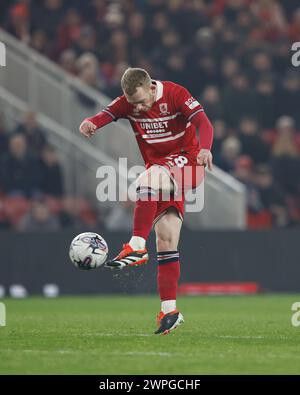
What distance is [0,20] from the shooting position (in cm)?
2003

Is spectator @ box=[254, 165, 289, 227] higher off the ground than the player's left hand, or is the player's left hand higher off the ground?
spectator @ box=[254, 165, 289, 227]

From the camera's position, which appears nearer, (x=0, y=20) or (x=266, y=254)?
(x=266, y=254)

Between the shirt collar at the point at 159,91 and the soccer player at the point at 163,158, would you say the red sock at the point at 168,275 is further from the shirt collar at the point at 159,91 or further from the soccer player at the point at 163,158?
the shirt collar at the point at 159,91

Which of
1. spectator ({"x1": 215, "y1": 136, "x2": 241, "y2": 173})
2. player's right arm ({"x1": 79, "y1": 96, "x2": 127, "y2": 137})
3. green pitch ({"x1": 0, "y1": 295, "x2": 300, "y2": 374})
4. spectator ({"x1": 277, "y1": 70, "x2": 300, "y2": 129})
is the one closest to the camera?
green pitch ({"x1": 0, "y1": 295, "x2": 300, "y2": 374})

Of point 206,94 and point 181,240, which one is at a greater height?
point 206,94

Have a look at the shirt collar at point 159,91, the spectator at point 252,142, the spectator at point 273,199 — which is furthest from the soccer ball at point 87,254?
the spectator at point 252,142

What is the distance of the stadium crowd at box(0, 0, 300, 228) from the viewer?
18.9 metres

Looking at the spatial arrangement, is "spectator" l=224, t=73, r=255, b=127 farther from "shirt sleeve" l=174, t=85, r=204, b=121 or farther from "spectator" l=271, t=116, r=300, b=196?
"shirt sleeve" l=174, t=85, r=204, b=121

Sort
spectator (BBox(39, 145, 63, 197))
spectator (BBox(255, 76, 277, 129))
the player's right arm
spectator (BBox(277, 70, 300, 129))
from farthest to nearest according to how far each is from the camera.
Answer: spectator (BBox(277, 70, 300, 129)), spectator (BBox(255, 76, 277, 129)), spectator (BBox(39, 145, 63, 197)), the player's right arm

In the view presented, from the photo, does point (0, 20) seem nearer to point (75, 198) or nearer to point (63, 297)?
point (75, 198)

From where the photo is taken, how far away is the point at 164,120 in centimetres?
1027

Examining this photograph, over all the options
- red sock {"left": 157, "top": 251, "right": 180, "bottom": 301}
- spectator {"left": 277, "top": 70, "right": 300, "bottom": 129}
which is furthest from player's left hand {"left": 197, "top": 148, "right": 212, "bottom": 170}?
spectator {"left": 277, "top": 70, "right": 300, "bottom": 129}
